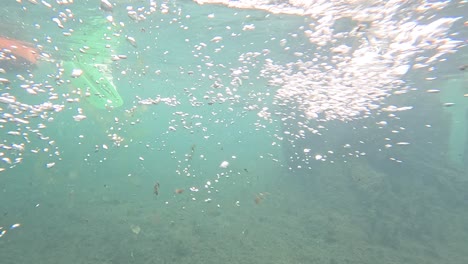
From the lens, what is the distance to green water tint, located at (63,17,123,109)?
18.4 metres

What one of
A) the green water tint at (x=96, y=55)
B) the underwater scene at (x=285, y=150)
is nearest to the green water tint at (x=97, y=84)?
the green water tint at (x=96, y=55)

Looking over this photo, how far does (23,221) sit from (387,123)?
22.4 m

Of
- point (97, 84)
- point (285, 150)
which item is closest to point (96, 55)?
point (97, 84)

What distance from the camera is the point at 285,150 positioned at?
2252 centimetres

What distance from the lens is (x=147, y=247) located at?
10.1 meters

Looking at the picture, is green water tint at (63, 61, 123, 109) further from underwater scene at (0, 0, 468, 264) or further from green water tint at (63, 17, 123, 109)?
underwater scene at (0, 0, 468, 264)

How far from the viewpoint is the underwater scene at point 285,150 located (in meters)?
10.4

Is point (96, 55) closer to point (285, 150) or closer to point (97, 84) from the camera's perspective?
point (97, 84)

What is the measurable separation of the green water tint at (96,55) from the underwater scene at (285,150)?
242 millimetres

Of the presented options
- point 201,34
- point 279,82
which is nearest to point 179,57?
point 201,34

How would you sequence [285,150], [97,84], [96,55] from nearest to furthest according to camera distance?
[285,150]
[96,55]
[97,84]

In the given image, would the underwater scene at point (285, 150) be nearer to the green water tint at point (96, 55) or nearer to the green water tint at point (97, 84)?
the green water tint at point (96, 55)

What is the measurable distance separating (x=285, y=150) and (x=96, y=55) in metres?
20.2

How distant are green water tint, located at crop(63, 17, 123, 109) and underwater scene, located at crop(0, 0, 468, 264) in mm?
242
